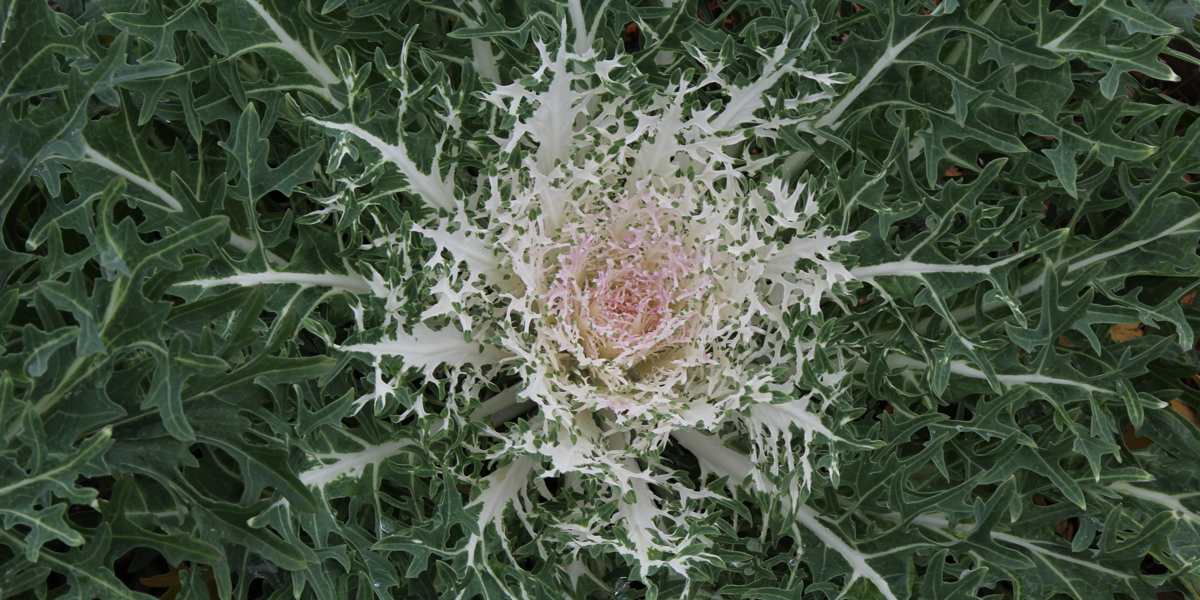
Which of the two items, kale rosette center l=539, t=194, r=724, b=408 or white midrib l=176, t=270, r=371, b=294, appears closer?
white midrib l=176, t=270, r=371, b=294

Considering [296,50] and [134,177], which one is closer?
[134,177]

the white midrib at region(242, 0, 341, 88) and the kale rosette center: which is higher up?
the white midrib at region(242, 0, 341, 88)

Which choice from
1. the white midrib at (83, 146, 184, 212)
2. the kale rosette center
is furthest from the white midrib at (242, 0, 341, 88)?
the kale rosette center

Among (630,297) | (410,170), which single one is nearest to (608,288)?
(630,297)

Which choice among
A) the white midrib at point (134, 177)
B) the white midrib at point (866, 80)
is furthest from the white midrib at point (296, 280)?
the white midrib at point (866, 80)

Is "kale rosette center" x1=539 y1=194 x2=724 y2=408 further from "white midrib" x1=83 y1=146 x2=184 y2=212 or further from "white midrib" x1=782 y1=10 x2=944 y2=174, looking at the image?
"white midrib" x1=83 y1=146 x2=184 y2=212

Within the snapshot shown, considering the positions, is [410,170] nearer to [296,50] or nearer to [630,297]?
[296,50]

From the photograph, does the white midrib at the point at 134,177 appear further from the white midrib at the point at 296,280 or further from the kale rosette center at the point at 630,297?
the kale rosette center at the point at 630,297

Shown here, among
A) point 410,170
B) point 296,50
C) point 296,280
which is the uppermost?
point 296,50

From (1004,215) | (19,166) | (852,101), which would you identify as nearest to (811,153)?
(852,101)

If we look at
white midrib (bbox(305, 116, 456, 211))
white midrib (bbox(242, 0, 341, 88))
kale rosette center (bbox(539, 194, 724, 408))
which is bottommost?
kale rosette center (bbox(539, 194, 724, 408))

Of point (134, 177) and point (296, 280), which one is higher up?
point (134, 177)
